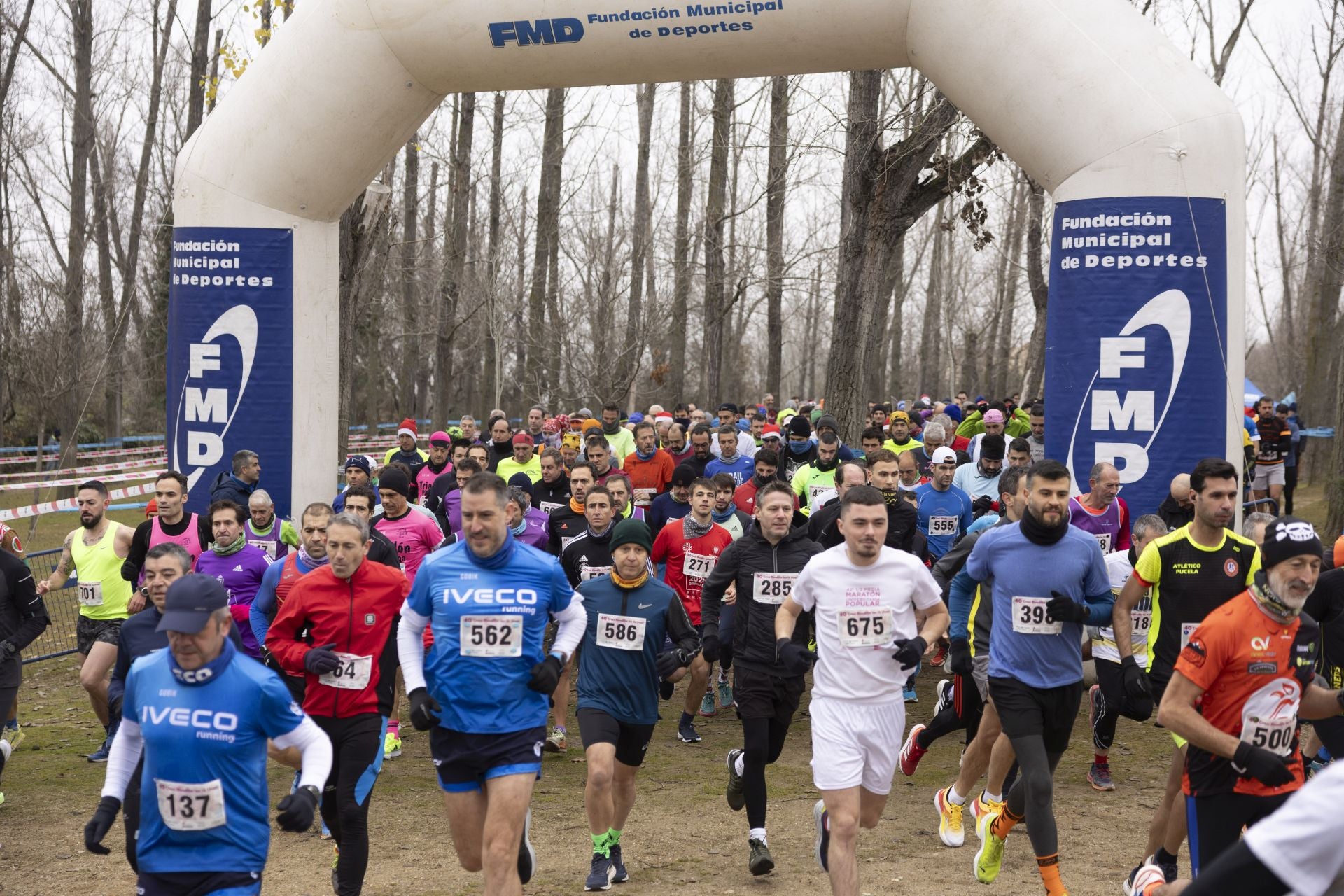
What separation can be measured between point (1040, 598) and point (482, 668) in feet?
9.01

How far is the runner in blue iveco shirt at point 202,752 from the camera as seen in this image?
4.61 m

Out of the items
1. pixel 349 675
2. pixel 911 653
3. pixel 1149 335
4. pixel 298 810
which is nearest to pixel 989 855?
pixel 911 653

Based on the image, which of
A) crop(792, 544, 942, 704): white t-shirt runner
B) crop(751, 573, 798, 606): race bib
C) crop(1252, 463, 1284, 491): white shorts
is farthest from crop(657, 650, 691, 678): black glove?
crop(1252, 463, 1284, 491): white shorts

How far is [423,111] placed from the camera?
1121 centimetres

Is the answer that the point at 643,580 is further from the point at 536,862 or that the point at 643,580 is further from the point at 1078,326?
the point at 1078,326

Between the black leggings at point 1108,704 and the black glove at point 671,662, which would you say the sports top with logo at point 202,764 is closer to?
the black glove at point 671,662

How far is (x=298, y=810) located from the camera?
4.45 meters

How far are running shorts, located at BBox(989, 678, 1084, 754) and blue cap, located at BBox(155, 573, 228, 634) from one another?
12.7 ft

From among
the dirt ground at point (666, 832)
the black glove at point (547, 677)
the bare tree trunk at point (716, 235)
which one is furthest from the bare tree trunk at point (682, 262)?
the black glove at point (547, 677)

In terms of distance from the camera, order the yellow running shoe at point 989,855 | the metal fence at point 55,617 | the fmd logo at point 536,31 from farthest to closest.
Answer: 1. the metal fence at point 55,617
2. the fmd logo at point 536,31
3. the yellow running shoe at point 989,855

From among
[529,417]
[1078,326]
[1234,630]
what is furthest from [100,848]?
[529,417]

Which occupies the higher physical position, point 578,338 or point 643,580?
point 578,338

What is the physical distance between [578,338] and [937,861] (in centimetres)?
2501

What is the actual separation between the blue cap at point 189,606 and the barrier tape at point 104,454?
26826 millimetres
